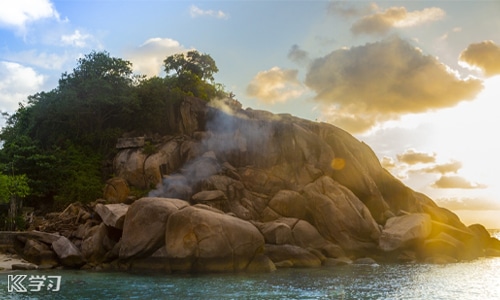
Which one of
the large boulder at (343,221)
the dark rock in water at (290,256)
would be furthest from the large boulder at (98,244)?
the large boulder at (343,221)

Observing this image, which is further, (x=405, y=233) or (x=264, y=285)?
(x=405, y=233)

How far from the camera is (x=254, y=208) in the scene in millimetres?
46094

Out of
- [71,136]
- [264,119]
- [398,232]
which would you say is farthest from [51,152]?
[398,232]

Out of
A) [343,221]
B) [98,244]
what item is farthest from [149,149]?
[343,221]

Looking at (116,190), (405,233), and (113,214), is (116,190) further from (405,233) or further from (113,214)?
(405,233)

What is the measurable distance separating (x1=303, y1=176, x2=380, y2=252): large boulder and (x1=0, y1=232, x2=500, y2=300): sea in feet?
21.7

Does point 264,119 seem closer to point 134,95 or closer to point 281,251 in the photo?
point 134,95

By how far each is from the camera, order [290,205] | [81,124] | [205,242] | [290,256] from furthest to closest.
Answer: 1. [81,124]
2. [290,205]
3. [290,256]
4. [205,242]

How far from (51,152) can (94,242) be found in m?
20.4

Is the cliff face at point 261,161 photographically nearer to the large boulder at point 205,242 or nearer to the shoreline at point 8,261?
the large boulder at point 205,242

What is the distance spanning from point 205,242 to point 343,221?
15085 mm

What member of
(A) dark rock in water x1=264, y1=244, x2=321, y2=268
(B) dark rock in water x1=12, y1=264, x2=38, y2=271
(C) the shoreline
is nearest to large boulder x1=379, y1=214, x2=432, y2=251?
(A) dark rock in water x1=264, y1=244, x2=321, y2=268

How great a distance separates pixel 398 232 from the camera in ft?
139

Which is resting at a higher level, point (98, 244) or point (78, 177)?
point (78, 177)
